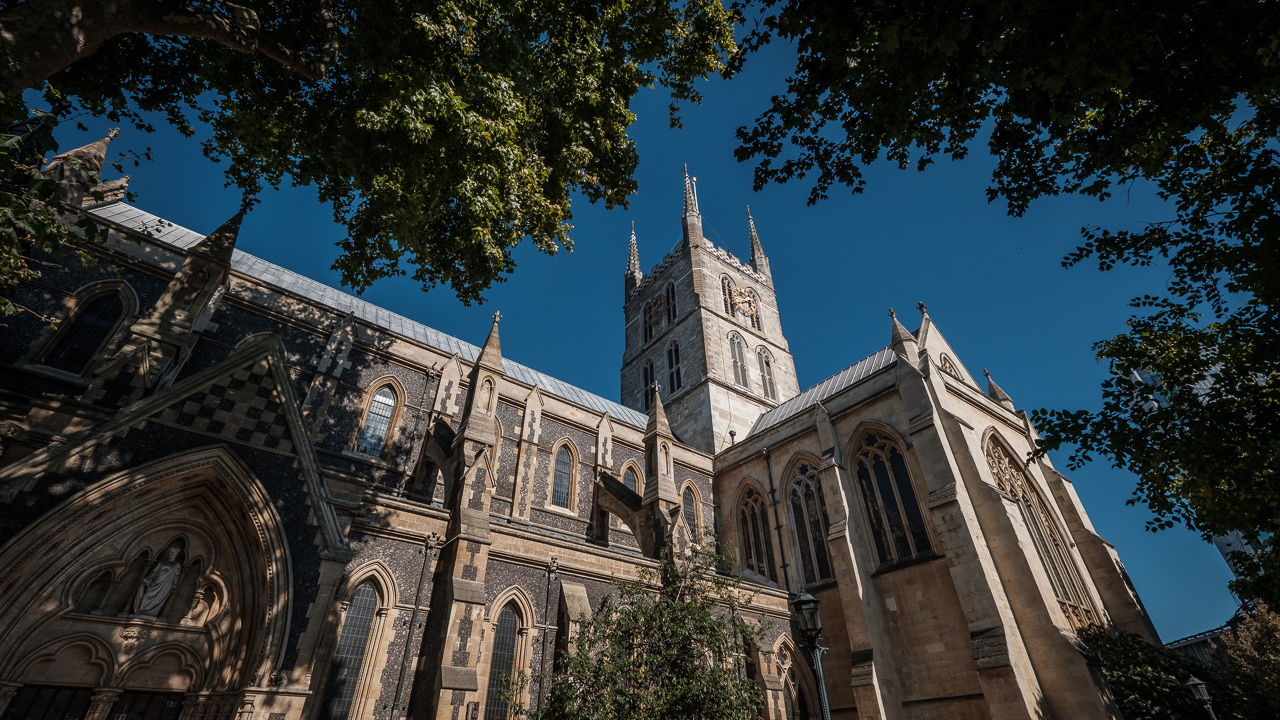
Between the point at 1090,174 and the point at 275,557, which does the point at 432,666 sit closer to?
the point at 275,557

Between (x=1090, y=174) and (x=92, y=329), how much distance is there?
750 inches

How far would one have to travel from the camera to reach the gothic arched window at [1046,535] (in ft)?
49.2

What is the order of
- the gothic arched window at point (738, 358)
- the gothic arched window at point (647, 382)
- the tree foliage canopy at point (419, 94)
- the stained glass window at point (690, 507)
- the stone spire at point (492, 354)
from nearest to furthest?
the tree foliage canopy at point (419, 94) → the stone spire at point (492, 354) → the stained glass window at point (690, 507) → the gothic arched window at point (738, 358) → the gothic arched window at point (647, 382)

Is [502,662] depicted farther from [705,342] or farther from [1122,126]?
[705,342]

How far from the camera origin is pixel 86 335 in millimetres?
12289

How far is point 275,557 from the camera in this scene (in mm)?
6523

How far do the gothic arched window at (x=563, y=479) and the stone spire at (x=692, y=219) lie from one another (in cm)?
1779

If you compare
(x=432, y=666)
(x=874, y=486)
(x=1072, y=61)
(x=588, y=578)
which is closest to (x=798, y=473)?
(x=874, y=486)

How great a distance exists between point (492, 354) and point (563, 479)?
5.86m

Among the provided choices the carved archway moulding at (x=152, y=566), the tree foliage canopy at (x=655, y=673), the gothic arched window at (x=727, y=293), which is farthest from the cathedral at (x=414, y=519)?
the gothic arched window at (x=727, y=293)

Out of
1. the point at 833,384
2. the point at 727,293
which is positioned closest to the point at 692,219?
the point at 727,293

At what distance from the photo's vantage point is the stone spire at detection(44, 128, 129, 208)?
41.1ft

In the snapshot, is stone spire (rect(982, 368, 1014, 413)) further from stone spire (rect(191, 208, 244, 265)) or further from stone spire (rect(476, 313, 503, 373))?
stone spire (rect(191, 208, 244, 265))

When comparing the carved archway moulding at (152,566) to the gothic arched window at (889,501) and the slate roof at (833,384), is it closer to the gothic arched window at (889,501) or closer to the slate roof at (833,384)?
the gothic arched window at (889,501)
